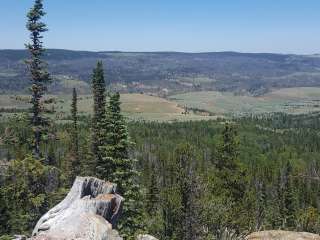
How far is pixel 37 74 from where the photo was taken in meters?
46.1

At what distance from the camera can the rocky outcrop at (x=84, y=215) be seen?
2316cm

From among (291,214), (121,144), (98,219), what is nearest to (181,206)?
(121,144)

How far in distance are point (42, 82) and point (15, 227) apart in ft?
65.5

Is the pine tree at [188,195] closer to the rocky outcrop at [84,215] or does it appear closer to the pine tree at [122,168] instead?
the pine tree at [122,168]

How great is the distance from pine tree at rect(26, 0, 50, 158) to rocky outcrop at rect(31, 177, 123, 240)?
19.4 m

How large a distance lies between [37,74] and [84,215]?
2441 cm

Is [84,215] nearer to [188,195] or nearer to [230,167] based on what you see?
[188,195]

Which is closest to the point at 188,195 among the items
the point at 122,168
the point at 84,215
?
the point at 122,168

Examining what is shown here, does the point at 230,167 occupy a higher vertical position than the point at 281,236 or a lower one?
higher

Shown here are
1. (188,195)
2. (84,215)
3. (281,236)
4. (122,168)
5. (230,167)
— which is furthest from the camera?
(230,167)

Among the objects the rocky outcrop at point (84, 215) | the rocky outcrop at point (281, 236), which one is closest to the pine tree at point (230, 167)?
the rocky outcrop at point (281, 236)

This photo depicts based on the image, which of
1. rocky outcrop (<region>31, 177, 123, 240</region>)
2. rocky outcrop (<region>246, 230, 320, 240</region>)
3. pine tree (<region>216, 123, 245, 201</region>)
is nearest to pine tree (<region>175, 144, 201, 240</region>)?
rocky outcrop (<region>246, 230, 320, 240</region>)

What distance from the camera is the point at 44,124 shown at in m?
45.9

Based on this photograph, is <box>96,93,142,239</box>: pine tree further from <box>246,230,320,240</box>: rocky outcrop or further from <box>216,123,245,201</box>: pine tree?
<box>216,123,245,201</box>: pine tree
